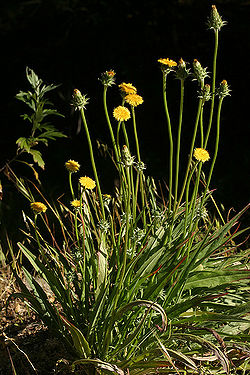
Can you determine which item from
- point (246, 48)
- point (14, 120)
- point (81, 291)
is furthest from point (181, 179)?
point (81, 291)

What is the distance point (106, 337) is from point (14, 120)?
4154 mm

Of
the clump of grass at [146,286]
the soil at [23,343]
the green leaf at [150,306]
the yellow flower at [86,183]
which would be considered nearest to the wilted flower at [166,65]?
the clump of grass at [146,286]

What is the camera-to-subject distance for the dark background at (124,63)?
4.93 meters

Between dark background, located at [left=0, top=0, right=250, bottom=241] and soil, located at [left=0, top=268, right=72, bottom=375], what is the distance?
202cm

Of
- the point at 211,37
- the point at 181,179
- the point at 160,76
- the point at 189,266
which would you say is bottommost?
the point at 181,179

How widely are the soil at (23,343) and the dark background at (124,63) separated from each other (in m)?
2.02

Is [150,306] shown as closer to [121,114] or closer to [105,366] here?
[105,366]

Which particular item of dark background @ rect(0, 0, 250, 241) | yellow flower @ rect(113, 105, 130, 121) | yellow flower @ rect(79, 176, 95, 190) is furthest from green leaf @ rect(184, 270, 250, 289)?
dark background @ rect(0, 0, 250, 241)

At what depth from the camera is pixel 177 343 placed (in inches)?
76.7

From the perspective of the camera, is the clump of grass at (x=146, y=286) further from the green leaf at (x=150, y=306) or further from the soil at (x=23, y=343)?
the soil at (x=23, y=343)

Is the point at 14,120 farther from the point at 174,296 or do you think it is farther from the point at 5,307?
the point at 174,296

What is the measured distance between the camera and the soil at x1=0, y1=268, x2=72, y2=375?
2.14 m

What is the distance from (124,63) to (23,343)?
3.39 metres

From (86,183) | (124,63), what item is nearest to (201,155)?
(86,183)
